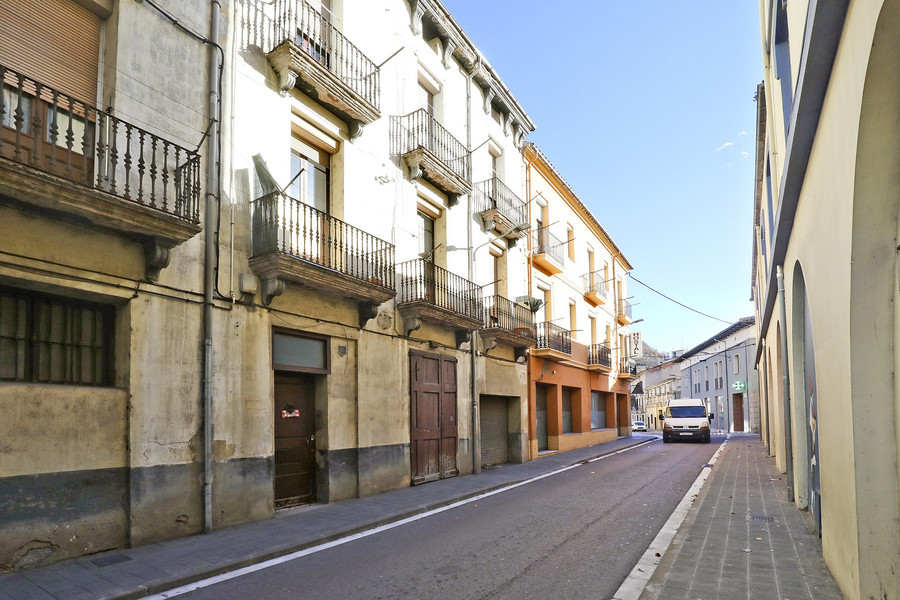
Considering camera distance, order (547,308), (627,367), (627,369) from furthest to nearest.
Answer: (627,367), (627,369), (547,308)

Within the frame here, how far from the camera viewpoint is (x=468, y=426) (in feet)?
52.2

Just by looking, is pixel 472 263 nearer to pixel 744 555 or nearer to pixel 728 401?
pixel 744 555

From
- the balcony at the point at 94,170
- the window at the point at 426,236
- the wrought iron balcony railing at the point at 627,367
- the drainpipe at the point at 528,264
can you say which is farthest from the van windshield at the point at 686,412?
the balcony at the point at 94,170

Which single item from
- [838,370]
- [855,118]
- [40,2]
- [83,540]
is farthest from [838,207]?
[40,2]

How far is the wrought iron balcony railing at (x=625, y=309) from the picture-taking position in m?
35.4

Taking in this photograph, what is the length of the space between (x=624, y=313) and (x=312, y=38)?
27884 mm

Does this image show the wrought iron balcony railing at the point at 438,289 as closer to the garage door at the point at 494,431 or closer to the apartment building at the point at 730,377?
the garage door at the point at 494,431

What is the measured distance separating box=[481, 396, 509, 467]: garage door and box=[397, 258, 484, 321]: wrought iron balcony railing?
312 cm

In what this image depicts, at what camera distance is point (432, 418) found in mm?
14227

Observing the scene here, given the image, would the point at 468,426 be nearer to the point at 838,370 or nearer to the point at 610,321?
the point at 838,370

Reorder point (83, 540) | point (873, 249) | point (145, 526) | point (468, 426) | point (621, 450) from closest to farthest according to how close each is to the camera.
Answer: point (873, 249) < point (83, 540) < point (145, 526) < point (468, 426) < point (621, 450)

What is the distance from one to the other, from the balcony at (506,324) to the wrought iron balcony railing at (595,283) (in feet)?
29.1

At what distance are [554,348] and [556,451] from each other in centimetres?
369

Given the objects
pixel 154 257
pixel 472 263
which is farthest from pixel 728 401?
pixel 154 257
